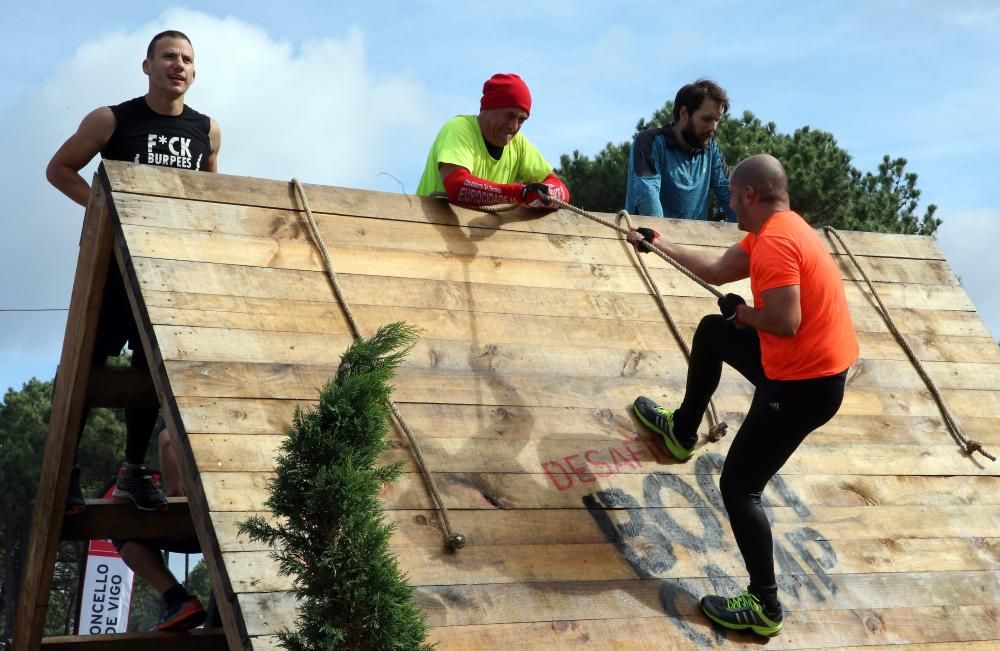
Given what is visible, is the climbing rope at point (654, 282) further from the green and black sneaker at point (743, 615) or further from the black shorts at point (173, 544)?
the black shorts at point (173, 544)

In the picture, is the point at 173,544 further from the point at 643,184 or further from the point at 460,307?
the point at 643,184

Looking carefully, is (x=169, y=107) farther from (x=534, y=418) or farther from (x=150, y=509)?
(x=534, y=418)

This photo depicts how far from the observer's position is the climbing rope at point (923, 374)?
4.89m

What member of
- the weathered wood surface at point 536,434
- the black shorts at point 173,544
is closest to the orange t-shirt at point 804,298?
the weathered wood surface at point 536,434

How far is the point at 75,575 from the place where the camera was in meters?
27.4

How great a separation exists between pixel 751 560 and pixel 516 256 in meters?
1.66

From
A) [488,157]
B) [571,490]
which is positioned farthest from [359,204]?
[571,490]

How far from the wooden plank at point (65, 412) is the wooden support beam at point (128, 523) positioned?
9 centimetres

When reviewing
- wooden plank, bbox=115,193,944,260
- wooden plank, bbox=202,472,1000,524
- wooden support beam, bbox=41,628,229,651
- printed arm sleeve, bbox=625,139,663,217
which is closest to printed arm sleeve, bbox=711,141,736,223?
printed arm sleeve, bbox=625,139,663,217

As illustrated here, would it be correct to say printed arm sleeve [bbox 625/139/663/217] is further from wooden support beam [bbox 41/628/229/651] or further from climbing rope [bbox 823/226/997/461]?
wooden support beam [bbox 41/628/229/651]

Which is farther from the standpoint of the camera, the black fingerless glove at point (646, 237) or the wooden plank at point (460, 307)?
the black fingerless glove at point (646, 237)

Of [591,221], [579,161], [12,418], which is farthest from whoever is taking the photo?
[12,418]

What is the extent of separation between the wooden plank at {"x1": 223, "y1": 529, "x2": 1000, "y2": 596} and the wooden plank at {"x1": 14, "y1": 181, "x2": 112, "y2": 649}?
5.33ft

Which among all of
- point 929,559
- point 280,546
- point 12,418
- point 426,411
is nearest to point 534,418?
point 426,411
